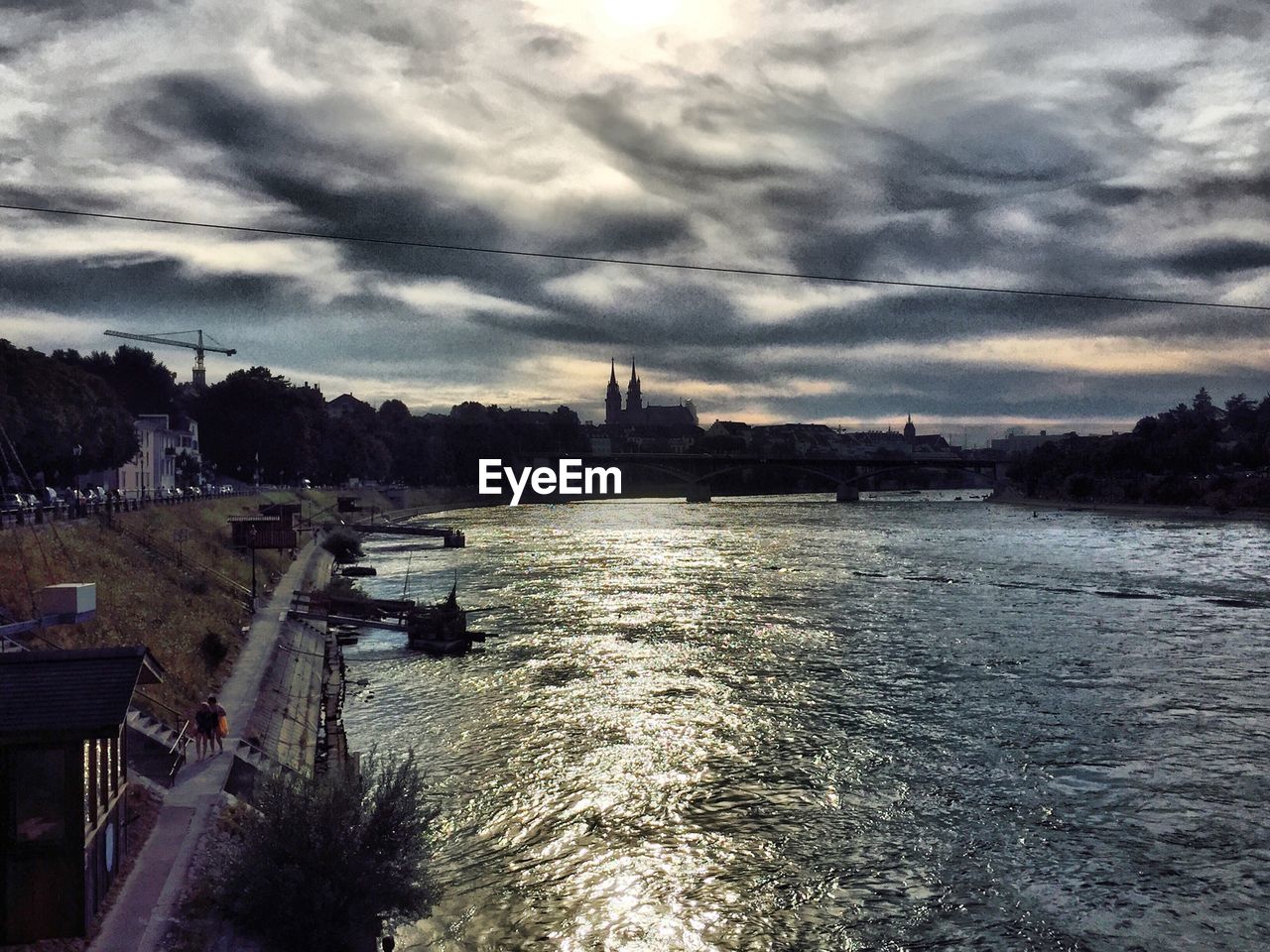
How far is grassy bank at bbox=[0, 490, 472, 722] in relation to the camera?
28203 mm

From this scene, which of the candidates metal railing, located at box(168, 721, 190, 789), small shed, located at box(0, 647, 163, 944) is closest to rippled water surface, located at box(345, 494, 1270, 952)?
metal railing, located at box(168, 721, 190, 789)

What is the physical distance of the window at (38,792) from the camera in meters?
13.9

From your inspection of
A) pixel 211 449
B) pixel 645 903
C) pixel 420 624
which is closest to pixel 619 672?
pixel 420 624

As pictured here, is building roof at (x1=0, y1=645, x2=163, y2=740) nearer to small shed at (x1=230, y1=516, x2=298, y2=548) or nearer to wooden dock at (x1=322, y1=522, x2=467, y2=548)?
small shed at (x1=230, y1=516, x2=298, y2=548)

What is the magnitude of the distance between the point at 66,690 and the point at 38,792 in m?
1.54

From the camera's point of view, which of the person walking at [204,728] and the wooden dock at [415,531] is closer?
the person walking at [204,728]

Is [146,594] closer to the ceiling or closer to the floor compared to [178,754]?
closer to the ceiling

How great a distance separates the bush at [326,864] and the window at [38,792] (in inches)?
125

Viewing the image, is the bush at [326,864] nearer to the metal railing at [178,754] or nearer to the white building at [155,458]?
the metal railing at [178,754]

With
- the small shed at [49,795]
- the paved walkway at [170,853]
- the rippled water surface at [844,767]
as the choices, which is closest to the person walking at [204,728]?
the paved walkway at [170,853]

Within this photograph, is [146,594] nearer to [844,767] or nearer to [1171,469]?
[844,767]

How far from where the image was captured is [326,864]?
55.3 ft

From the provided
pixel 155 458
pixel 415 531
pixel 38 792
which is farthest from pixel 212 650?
pixel 155 458

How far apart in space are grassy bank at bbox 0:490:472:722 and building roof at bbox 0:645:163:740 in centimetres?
911
